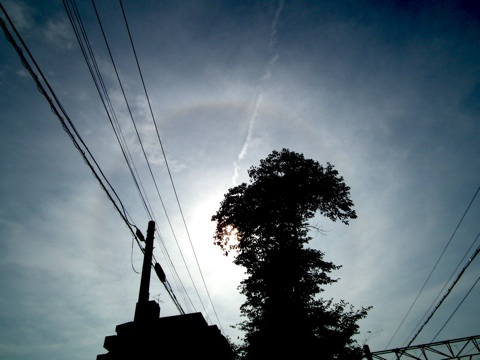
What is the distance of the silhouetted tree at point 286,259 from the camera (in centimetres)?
1359

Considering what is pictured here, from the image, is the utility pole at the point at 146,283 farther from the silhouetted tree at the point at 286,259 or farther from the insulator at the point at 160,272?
the silhouetted tree at the point at 286,259

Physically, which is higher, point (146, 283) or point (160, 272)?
point (160, 272)

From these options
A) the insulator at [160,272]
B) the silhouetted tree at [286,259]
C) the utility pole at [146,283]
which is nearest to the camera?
the utility pole at [146,283]

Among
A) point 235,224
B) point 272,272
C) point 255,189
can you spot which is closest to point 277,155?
point 255,189

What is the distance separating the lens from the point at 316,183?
711 inches

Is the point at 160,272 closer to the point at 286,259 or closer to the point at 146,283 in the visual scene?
the point at 146,283

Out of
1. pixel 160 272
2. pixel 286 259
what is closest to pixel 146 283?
pixel 160 272

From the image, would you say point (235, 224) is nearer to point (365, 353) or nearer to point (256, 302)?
point (256, 302)

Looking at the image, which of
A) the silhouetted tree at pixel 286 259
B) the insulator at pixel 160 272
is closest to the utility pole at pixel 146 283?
the insulator at pixel 160 272

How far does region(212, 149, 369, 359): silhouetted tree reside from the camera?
44.6 feet

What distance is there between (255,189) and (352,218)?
6818mm

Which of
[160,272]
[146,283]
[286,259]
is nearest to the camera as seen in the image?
[146,283]

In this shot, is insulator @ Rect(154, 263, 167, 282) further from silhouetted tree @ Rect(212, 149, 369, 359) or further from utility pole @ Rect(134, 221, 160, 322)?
silhouetted tree @ Rect(212, 149, 369, 359)

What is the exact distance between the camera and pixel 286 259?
15.3 meters
